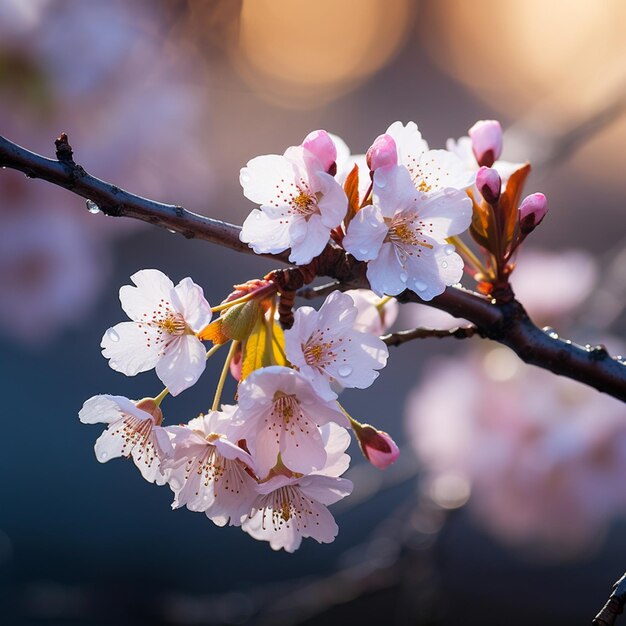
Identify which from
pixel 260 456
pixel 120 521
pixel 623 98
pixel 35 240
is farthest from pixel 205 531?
pixel 260 456

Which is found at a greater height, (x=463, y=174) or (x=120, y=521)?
(x=120, y=521)

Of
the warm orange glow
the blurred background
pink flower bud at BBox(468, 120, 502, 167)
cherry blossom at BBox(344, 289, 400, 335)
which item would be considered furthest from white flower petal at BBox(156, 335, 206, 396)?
the warm orange glow

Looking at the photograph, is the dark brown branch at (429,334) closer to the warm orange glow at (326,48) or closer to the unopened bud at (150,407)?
the unopened bud at (150,407)

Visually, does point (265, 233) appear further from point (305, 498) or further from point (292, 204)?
point (305, 498)

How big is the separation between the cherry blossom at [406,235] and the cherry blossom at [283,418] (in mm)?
99

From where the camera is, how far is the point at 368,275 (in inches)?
22.5

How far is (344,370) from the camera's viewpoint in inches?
23.4

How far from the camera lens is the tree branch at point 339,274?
57 cm

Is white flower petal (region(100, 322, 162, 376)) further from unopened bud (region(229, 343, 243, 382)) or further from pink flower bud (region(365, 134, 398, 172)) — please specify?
pink flower bud (region(365, 134, 398, 172))

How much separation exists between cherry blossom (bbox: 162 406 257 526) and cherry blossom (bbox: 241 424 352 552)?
0.06 ft

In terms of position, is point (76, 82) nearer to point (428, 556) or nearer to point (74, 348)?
point (428, 556)

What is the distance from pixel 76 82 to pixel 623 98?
110 cm

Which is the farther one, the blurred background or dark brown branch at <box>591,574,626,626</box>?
the blurred background

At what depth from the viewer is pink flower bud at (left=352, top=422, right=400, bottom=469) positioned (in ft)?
2.11
